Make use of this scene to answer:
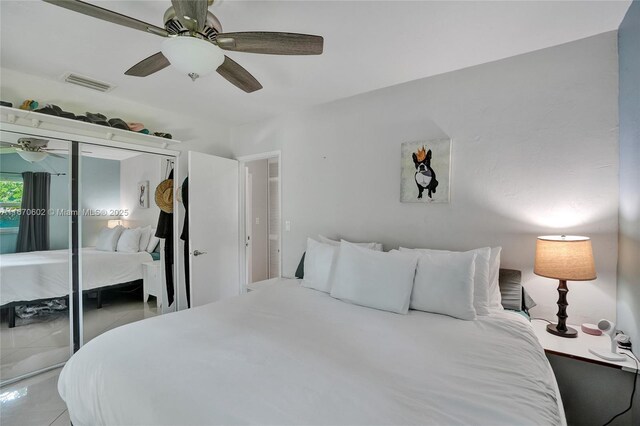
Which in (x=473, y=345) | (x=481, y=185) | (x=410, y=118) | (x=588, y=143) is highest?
(x=410, y=118)

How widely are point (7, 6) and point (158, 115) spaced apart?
1618 mm

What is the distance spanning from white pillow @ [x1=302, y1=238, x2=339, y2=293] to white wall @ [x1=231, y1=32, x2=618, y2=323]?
50 centimetres

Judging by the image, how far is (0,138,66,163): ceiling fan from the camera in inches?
88.1

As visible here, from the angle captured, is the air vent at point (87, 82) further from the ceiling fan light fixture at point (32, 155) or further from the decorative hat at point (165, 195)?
the decorative hat at point (165, 195)

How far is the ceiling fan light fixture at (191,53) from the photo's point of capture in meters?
1.27

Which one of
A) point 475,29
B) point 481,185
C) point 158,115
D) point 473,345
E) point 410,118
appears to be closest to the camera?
point 473,345

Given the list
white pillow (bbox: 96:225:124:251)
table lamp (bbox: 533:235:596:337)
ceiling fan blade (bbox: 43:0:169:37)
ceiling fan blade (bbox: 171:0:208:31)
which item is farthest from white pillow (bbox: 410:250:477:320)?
white pillow (bbox: 96:225:124:251)

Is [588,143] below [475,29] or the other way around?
below

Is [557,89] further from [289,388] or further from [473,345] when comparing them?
[289,388]

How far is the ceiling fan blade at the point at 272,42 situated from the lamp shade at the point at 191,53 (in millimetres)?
109

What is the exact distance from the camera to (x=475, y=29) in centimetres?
176

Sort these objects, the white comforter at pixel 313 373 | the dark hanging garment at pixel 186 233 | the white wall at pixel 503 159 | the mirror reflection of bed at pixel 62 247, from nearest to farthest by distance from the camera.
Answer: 1. the white comforter at pixel 313 373
2. the white wall at pixel 503 159
3. the mirror reflection of bed at pixel 62 247
4. the dark hanging garment at pixel 186 233

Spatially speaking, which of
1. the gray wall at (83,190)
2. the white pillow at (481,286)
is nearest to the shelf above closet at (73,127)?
the gray wall at (83,190)

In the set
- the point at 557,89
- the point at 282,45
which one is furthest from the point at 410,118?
the point at 282,45
